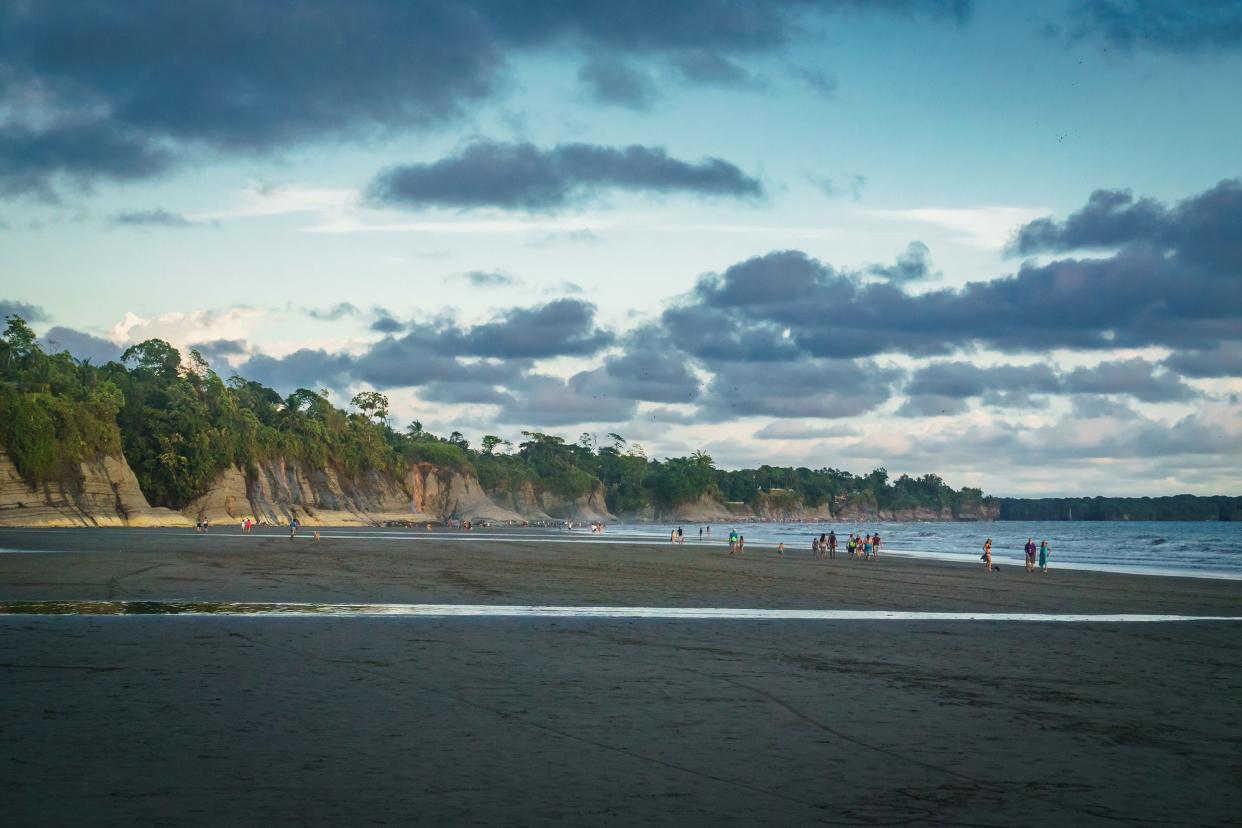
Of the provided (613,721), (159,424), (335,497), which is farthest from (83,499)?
(613,721)

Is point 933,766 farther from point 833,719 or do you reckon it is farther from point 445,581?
point 445,581

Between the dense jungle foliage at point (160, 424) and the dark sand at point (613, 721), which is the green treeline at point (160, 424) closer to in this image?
the dense jungle foliage at point (160, 424)

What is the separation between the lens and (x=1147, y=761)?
29.5 feet

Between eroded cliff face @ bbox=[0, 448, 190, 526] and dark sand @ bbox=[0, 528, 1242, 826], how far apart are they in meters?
62.7

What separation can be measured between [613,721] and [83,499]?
271ft

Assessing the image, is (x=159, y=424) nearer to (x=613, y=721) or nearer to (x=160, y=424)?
(x=160, y=424)

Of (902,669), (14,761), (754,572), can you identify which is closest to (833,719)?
(902,669)

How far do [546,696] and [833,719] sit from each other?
3251 millimetres

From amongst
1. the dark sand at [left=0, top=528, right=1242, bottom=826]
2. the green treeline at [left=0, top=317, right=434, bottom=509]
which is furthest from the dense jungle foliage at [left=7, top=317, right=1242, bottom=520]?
the dark sand at [left=0, top=528, right=1242, bottom=826]

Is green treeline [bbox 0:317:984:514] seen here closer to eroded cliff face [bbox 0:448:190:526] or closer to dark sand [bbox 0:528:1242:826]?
eroded cliff face [bbox 0:448:190:526]

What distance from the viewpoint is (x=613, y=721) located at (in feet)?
34.0

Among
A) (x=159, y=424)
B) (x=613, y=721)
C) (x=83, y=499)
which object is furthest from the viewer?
(x=159, y=424)

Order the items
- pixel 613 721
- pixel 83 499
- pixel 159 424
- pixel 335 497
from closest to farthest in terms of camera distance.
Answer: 1. pixel 613 721
2. pixel 83 499
3. pixel 159 424
4. pixel 335 497

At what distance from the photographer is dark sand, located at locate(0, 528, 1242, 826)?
7289 mm
